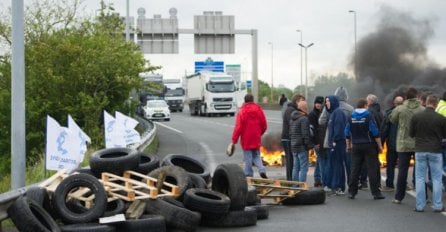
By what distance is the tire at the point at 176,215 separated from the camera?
983 centimetres

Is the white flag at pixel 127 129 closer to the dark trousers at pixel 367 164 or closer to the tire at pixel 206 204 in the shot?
the dark trousers at pixel 367 164

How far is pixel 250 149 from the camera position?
1578 cm

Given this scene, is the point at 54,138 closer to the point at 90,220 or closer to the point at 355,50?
the point at 90,220

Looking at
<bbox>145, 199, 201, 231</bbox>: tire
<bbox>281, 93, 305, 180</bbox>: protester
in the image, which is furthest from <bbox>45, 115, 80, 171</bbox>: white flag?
<bbox>281, 93, 305, 180</bbox>: protester

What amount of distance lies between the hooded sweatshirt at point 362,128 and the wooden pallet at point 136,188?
150 inches

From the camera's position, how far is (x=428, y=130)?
11.8 meters

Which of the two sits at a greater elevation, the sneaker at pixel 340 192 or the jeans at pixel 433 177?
the jeans at pixel 433 177

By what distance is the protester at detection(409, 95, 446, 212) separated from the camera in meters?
11.7

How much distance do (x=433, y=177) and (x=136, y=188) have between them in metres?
4.43

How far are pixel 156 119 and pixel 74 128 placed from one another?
42.6 m

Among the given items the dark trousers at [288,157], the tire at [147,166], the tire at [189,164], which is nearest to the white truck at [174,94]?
the dark trousers at [288,157]

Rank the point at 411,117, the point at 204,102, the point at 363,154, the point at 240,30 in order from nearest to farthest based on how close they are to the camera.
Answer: the point at 411,117
the point at 363,154
the point at 240,30
the point at 204,102

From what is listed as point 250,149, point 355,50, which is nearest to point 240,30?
point 355,50

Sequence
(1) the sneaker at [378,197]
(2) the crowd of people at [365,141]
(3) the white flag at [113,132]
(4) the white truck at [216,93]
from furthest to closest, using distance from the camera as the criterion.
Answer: (4) the white truck at [216,93]
(3) the white flag at [113,132]
(1) the sneaker at [378,197]
(2) the crowd of people at [365,141]
